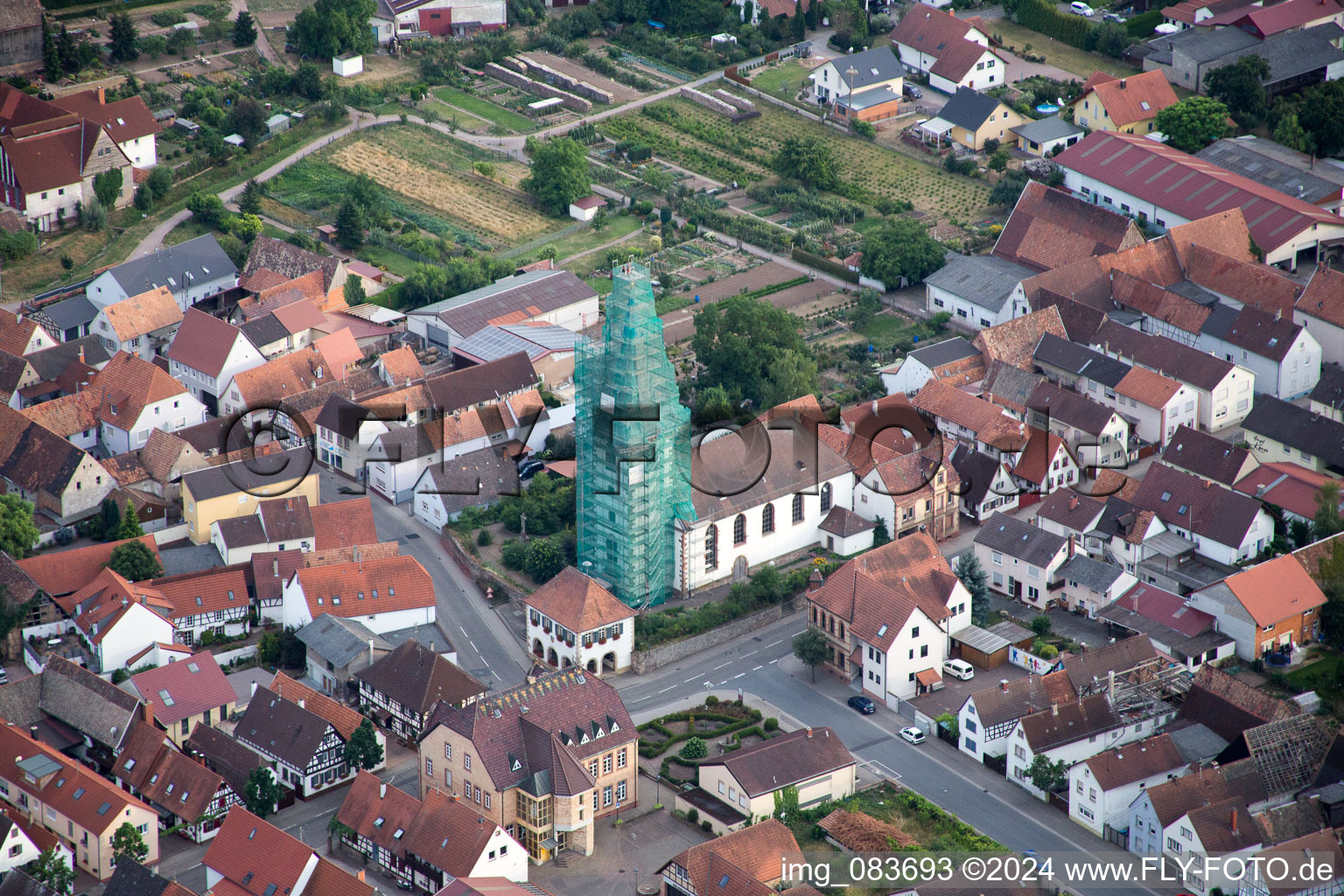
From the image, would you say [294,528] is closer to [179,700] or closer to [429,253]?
[179,700]

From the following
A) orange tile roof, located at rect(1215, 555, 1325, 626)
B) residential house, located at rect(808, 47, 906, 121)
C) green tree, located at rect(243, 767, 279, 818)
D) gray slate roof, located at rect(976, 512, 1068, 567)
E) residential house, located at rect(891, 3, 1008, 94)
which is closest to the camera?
green tree, located at rect(243, 767, 279, 818)

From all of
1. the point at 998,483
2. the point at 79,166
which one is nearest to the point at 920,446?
the point at 998,483

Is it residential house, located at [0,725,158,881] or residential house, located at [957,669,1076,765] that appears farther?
residential house, located at [957,669,1076,765]

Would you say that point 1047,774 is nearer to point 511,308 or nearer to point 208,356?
point 511,308

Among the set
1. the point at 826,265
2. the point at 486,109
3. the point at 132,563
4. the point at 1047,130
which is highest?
the point at 1047,130

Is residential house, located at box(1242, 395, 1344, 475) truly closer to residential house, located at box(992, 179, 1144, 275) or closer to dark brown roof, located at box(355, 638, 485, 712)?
residential house, located at box(992, 179, 1144, 275)

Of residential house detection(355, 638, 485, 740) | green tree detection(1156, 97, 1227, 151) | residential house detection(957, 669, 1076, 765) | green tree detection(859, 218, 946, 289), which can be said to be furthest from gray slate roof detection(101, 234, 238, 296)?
green tree detection(1156, 97, 1227, 151)

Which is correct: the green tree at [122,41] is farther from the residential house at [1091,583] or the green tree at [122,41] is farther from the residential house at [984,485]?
the residential house at [1091,583]

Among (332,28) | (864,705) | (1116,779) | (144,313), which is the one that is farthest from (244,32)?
(1116,779)
